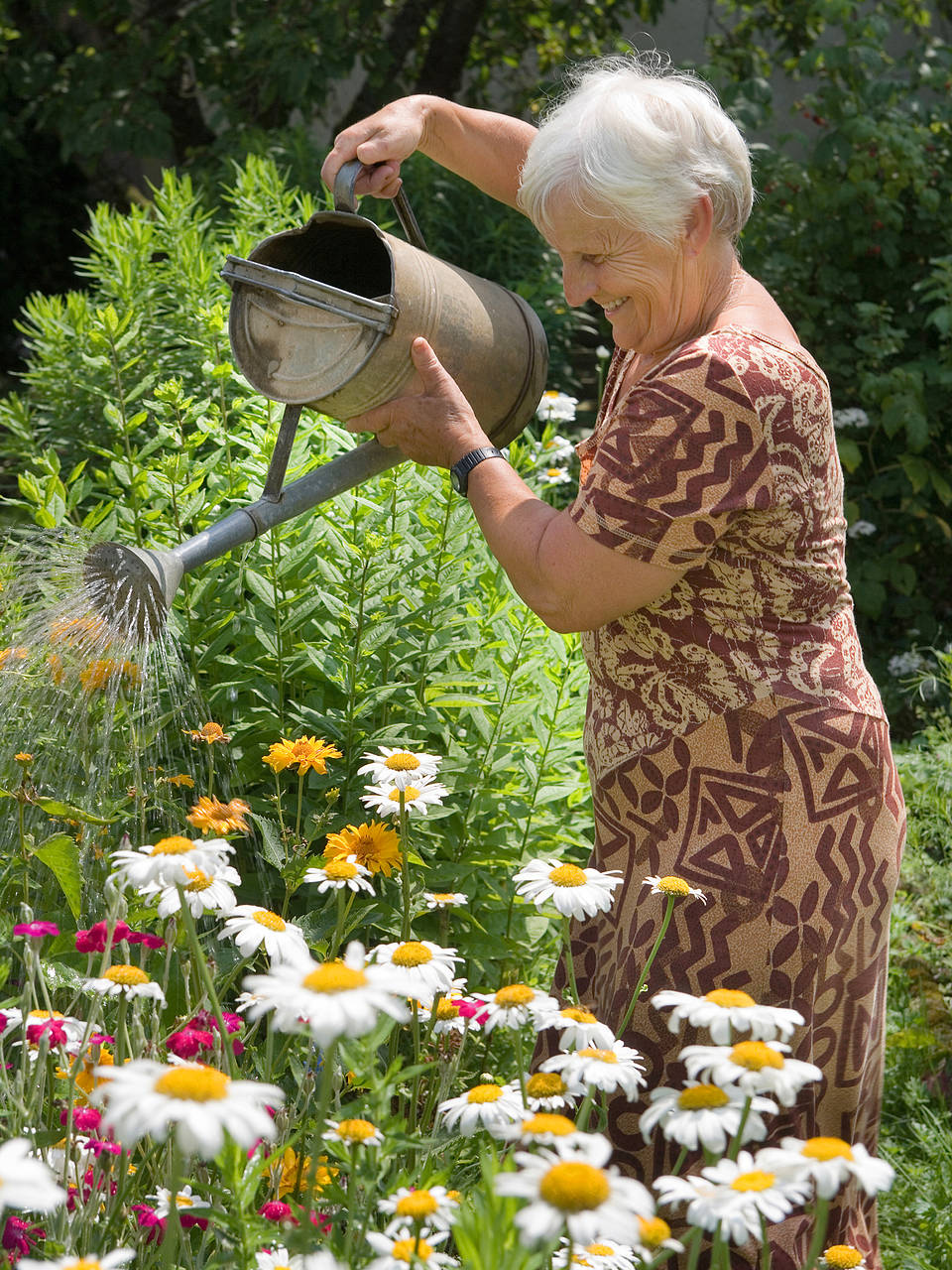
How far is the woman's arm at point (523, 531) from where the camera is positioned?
5.00 ft

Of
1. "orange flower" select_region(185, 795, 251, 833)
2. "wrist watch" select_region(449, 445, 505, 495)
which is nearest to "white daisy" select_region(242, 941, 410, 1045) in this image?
"orange flower" select_region(185, 795, 251, 833)

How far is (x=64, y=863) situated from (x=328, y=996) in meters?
0.83

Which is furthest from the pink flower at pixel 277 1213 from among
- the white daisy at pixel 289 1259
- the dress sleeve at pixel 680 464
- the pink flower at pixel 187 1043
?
the dress sleeve at pixel 680 464

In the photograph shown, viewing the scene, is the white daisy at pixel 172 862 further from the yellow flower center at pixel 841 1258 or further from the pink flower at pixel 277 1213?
the yellow flower center at pixel 841 1258

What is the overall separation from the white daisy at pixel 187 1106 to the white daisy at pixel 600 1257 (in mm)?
365

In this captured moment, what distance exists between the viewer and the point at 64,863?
63.1 inches

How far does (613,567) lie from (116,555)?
1.76 ft

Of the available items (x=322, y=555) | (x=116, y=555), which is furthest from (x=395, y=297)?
(x=322, y=555)

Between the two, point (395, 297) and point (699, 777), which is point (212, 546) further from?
point (699, 777)

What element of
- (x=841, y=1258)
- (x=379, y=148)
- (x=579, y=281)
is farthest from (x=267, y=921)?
(x=379, y=148)

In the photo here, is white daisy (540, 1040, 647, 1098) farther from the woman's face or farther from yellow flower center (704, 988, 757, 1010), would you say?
the woman's face

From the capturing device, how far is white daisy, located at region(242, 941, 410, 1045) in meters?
0.83

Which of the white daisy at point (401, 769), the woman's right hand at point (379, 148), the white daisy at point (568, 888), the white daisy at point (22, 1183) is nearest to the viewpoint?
the white daisy at point (22, 1183)

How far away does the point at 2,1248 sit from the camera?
1.16 m
